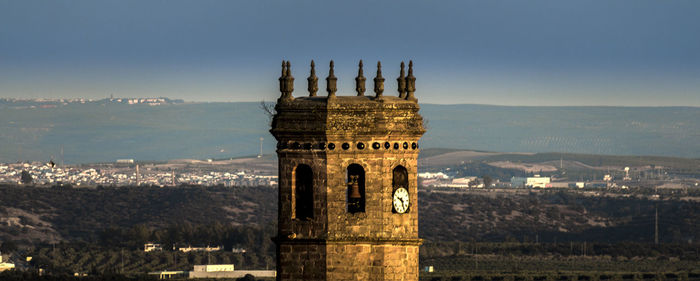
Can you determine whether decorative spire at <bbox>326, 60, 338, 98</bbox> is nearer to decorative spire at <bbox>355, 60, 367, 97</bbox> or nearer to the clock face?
decorative spire at <bbox>355, 60, 367, 97</bbox>

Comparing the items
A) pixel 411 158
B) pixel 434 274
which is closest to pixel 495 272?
pixel 434 274

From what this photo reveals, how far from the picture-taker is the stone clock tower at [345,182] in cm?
3956

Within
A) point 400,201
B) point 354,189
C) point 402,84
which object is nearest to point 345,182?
point 354,189

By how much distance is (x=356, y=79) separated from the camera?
40.1 m

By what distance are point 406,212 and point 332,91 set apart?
274 cm

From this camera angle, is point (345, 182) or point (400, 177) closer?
point (345, 182)

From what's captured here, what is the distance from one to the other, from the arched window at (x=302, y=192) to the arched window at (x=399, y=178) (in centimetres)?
163

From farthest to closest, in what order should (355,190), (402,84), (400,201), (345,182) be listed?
(402,84), (355,190), (400,201), (345,182)

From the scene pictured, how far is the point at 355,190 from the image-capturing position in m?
40.2

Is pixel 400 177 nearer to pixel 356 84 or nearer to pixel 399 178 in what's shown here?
pixel 399 178

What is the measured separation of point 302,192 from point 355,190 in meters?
1.08

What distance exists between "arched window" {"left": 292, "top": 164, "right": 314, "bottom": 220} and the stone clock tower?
0.31 feet

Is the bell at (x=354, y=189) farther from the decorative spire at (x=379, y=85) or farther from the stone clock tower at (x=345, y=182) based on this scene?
the decorative spire at (x=379, y=85)

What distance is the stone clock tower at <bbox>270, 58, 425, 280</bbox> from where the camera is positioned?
1558 inches
